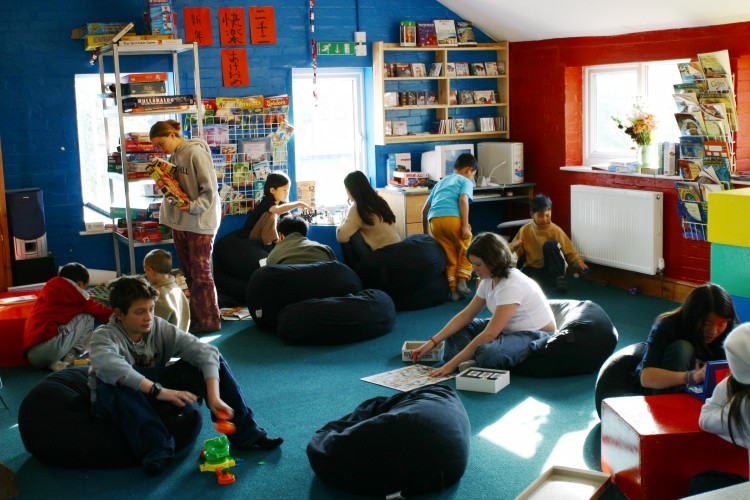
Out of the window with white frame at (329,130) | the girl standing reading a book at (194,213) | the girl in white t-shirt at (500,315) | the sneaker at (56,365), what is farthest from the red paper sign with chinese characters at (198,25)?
the girl in white t-shirt at (500,315)

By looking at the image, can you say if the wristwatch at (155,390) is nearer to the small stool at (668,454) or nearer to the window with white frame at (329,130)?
the small stool at (668,454)

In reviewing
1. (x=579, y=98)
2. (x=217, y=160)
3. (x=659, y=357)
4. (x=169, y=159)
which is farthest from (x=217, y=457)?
(x=579, y=98)

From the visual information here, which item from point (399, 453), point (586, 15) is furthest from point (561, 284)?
point (399, 453)

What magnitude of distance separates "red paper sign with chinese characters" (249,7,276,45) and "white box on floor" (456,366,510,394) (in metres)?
4.47

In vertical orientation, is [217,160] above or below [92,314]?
above

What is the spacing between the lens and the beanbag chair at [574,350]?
216 inches

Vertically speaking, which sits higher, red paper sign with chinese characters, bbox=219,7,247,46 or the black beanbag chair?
red paper sign with chinese characters, bbox=219,7,247,46

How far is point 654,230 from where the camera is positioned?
7645mm

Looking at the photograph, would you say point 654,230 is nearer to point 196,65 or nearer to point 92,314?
point 196,65

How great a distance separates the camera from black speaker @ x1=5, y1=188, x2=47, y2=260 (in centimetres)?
748

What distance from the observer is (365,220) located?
7.74 meters

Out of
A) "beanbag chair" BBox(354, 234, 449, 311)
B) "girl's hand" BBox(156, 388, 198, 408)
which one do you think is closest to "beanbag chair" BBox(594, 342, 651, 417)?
"girl's hand" BBox(156, 388, 198, 408)

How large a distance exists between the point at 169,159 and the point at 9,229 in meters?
1.71

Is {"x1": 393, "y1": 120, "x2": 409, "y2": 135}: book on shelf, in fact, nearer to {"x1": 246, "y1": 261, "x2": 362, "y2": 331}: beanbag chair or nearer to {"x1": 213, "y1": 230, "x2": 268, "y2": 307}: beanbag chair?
{"x1": 213, "y1": 230, "x2": 268, "y2": 307}: beanbag chair
